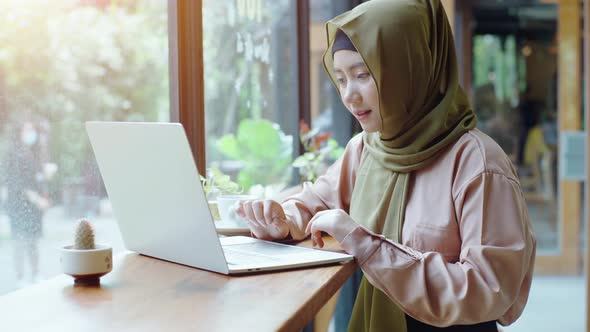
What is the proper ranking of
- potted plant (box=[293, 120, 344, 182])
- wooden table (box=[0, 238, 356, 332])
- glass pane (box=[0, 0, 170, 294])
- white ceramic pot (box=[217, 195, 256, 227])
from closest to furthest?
wooden table (box=[0, 238, 356, 332]) < glass pane (box=[0, 0, 170, 294]) < white ceramic pot (box=[217, 195, 256, 227]) < potted plant (box=[293, 120, 344, 182])

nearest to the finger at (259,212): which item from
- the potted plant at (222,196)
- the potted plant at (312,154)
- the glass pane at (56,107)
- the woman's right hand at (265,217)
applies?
the woman's right hand at (265,217)

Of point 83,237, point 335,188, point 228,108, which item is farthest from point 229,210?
point 228,108

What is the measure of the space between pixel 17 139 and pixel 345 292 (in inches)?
88.8

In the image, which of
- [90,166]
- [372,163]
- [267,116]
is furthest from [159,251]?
[267,116]

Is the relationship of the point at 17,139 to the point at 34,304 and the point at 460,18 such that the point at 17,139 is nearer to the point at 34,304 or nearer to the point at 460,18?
the point at 34,304

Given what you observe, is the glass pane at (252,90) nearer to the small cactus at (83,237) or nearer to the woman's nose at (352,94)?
the woman's nose at (352,94)

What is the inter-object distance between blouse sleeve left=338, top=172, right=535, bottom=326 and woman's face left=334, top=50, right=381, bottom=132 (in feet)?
1.05

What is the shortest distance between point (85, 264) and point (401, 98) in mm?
749

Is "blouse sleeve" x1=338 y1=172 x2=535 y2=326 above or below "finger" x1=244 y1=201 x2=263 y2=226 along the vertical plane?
below

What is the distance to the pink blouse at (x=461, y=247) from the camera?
4.40ft

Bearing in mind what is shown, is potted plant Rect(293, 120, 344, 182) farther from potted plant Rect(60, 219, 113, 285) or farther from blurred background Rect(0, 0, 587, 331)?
potted plant Rect(60, 219, 113, 285)

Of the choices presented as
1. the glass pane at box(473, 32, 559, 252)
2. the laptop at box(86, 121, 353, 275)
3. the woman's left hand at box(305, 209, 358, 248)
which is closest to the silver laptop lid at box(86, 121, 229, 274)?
the laptop at box(86, 121, 353, 275)

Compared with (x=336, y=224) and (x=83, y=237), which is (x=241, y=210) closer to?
(x=336, y=224)

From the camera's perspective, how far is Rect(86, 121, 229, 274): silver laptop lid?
46.9 inches
